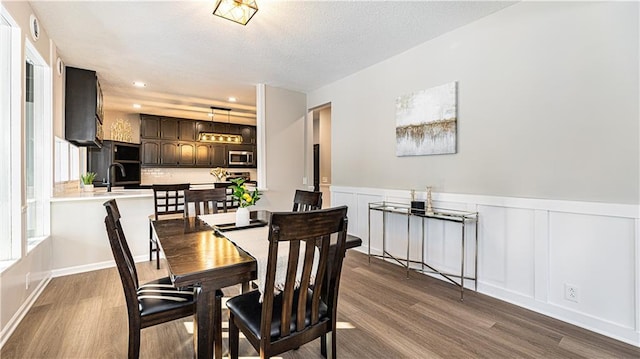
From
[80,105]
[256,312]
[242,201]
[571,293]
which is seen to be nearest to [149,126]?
[80,105]

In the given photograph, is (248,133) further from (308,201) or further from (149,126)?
(308,201)

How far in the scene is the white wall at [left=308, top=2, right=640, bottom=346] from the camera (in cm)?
200

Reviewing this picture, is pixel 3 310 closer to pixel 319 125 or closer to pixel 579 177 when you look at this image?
pixel 579 177

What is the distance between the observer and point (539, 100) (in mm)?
2387

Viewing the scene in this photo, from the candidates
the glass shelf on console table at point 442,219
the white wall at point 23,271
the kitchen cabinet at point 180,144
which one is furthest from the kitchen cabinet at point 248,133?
the glass shelf on console table at point 442,219

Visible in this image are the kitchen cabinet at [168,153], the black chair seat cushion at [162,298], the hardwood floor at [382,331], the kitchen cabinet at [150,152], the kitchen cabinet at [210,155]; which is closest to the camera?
the black chair seat cushion at [162,298]

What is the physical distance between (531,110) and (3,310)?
4.37 metres

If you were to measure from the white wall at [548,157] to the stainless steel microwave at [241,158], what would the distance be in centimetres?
537

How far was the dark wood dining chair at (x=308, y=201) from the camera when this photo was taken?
8.25 ft

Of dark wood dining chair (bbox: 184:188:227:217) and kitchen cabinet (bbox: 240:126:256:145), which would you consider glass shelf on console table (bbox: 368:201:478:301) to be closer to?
dark wood dining chair (bbox: 184:188:227:217)

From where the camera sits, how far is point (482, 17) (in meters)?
2.71

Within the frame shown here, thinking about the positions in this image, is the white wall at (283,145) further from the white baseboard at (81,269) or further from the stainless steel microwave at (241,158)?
the stainless steel microwave at (241,158)

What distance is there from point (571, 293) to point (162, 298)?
296cm

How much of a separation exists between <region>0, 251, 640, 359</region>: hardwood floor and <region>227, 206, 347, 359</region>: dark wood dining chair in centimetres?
55
